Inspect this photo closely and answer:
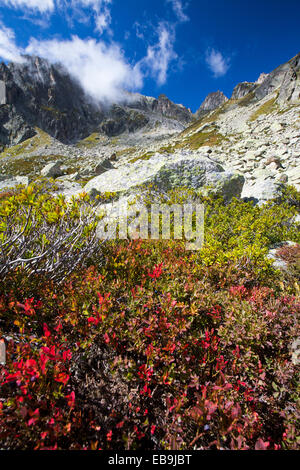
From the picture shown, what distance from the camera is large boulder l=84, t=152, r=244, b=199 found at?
7.63 metres

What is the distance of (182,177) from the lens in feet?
25.7

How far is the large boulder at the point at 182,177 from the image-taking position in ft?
25.0

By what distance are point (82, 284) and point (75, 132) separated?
136815 millimetres

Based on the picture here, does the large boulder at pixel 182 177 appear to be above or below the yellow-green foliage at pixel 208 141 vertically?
below

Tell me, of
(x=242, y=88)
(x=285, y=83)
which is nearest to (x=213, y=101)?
(x=242, y=88)

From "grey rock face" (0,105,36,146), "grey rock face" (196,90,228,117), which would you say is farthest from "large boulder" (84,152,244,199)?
"grey rock face" (196,90,228,117)

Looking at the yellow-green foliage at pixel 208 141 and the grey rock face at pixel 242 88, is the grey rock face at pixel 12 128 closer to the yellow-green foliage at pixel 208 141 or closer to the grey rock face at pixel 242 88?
the yellow-green foliage at pixel 208 141

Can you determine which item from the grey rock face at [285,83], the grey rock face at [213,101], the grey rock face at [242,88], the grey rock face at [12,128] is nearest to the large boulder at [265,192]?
the grey rock face at [285,83]

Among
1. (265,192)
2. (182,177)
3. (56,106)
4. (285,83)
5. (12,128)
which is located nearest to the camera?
(182,177)

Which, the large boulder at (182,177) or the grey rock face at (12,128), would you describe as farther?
the grey rock face at (12,128)

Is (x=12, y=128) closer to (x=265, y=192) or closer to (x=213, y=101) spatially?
(x=265, y=192)

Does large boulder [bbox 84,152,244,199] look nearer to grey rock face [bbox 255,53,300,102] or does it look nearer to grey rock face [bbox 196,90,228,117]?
grey rock face [bbox 255,53,300,102]

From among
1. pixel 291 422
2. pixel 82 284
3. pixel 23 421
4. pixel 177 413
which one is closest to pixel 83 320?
pixel 82 284
